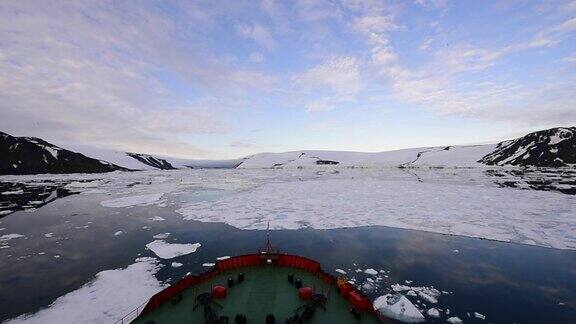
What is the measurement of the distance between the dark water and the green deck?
3689mm

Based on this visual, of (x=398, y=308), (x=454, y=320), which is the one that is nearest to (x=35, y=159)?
(x=398, y=308)

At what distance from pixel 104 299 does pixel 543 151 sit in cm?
17187

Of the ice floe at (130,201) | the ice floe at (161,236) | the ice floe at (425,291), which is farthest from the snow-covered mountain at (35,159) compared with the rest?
the ice floe at (425,291)

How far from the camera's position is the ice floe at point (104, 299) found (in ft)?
44.1

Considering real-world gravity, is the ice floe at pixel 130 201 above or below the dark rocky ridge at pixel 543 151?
below

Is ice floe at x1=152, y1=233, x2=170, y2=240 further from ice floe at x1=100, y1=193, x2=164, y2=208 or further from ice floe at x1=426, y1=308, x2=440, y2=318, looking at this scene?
ice floe at x1=426, y1=308, x2=440, y2=318

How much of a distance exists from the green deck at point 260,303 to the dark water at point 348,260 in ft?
12.1

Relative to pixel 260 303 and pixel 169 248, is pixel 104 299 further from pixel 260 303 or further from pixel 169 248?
pixel 169 248

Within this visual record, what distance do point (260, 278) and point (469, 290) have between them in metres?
10.7

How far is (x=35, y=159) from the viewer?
5037 inches

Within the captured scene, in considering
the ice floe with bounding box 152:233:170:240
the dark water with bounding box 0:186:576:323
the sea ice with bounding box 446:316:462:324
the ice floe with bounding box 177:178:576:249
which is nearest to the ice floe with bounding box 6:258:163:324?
the dark water with bounding box 0:186:576:323

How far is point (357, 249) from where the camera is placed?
22969 millimetres

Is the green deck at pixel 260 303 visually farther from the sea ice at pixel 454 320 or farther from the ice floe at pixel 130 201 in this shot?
the ice floe at pixel 130 201

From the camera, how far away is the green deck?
11.7 m
